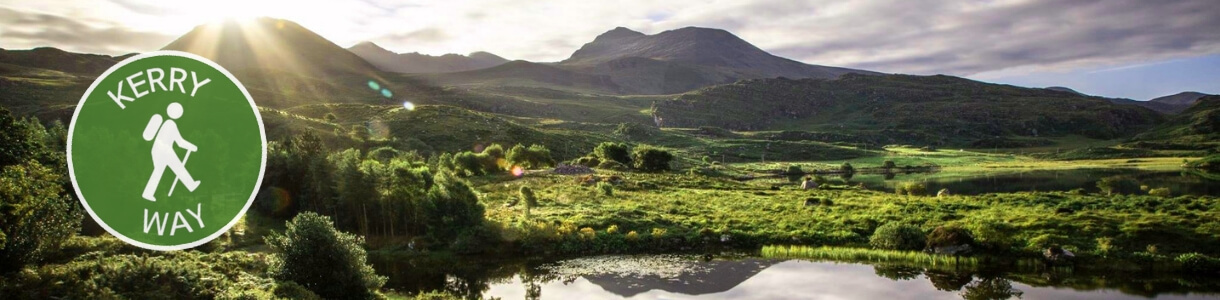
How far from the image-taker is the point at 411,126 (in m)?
132

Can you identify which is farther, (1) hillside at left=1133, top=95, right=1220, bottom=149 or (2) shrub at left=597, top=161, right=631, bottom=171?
(1) hillside at left=1133, top=95, right=1220, bottom=149

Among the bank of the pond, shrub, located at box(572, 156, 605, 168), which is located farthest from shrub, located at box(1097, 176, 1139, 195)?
shrub, located at box(572, 156, 605, 168)

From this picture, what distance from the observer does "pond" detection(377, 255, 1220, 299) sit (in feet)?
84.3

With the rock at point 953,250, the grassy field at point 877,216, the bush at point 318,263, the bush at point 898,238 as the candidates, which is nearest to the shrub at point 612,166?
the grassy field at point 877,216

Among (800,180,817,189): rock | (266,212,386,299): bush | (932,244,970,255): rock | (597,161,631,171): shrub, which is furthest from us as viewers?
(597,161,631,171): shrub

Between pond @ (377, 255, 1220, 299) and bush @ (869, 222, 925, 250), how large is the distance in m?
3.60

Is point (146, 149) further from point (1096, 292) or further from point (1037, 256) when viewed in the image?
point (1037, 256)

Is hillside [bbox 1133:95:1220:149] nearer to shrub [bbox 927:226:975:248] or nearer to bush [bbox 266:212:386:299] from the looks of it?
shrub [bbox 927:226:975:248]

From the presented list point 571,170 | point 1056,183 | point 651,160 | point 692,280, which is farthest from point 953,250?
point 1056,183

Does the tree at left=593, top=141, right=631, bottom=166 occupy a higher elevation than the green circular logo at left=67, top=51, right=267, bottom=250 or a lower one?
lower

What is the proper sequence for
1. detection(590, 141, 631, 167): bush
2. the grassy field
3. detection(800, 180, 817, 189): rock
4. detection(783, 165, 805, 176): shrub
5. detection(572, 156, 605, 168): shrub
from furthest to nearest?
detection(783, 165, 805, 176): shrub → detection(590, 141, 631, 167): bush → detection(572, 156, 605, 168): shrub → detection(800, 180, 817, 189): rock → the grassy field

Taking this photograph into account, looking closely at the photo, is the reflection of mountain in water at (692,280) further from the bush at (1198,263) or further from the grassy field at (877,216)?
the bush at (1198,263)

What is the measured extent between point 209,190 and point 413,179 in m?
26.3

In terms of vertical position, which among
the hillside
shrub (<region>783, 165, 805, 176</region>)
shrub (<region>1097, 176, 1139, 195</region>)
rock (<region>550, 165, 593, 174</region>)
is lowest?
shrub (<region>783, 165, 805, 176</region>)
